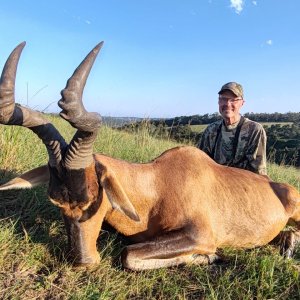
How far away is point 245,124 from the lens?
21.1ft

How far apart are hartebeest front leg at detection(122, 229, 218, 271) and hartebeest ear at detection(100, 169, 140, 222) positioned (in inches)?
19.4

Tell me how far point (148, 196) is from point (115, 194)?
648mm

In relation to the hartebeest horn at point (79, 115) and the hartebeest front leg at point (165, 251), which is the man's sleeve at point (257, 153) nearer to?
the hartebeest front leg at point (165, 251)

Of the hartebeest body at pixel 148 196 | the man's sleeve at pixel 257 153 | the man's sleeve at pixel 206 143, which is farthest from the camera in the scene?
the man's sleeve at pixel 206 143

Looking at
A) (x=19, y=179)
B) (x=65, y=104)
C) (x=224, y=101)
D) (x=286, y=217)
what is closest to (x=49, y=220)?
(x=19, y=179)


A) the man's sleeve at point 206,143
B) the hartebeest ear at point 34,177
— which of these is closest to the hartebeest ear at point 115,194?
the hartebeest ear at point 34,177

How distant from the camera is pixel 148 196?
13.9 ft

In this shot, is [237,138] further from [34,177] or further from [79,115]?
[79,115]

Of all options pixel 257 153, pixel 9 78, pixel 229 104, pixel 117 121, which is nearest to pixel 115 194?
pixel 9 78

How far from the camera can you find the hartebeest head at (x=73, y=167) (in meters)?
3.14

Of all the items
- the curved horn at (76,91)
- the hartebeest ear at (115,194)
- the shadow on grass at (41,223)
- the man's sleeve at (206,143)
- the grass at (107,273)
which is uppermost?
the curved horn at (76,91)

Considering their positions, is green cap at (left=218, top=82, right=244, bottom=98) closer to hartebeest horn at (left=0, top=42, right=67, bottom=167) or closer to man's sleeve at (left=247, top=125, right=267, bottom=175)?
man's sleeve at (left=247, top=125, right=267, bottom=175)

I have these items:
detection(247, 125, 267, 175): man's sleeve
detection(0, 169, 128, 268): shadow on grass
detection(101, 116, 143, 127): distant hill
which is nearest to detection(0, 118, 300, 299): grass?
detection(0, 169, 128, 268): shadow on grass

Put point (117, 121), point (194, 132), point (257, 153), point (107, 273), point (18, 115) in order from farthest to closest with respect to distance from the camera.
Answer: point (194, 132)
point (117, 121)
point (257, 153)
point (107, 273)
point (18, 115)
